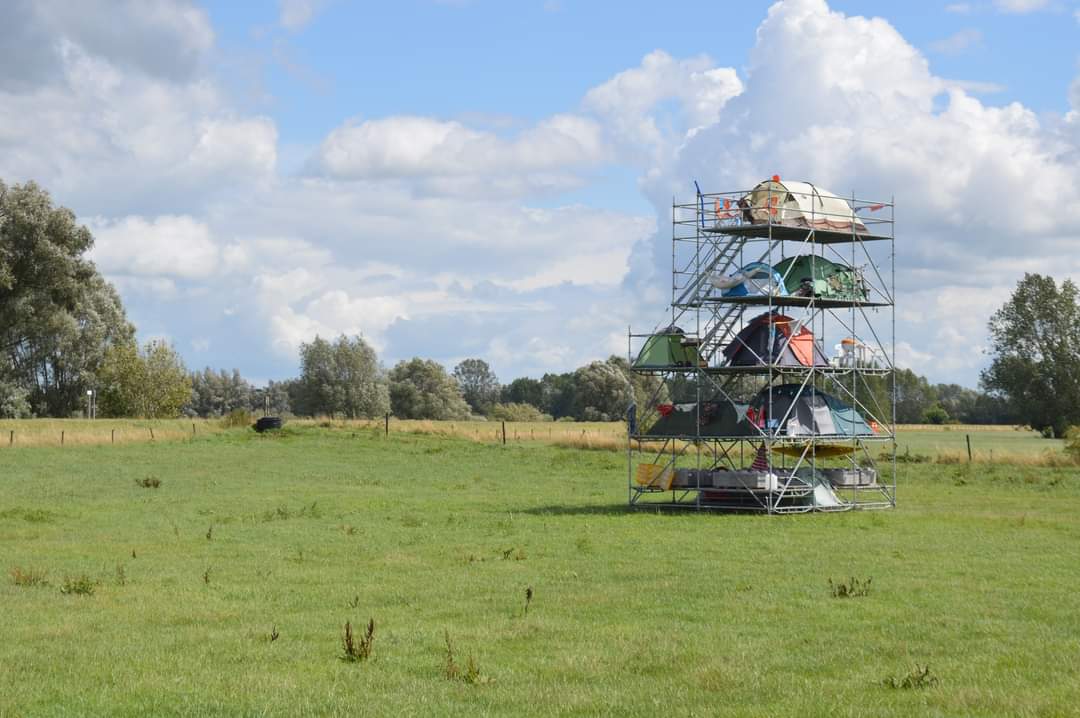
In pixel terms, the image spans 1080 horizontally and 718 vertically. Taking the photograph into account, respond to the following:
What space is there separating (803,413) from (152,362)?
8136 cm

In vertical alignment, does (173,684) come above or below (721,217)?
below

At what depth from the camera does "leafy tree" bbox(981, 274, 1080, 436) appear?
100312 millimetres

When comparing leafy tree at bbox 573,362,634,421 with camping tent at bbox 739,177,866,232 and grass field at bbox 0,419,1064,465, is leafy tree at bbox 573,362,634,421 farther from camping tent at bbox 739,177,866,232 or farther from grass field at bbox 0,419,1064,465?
camping tent at bbox 739,177,866,232

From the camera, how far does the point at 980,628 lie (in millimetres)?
15031

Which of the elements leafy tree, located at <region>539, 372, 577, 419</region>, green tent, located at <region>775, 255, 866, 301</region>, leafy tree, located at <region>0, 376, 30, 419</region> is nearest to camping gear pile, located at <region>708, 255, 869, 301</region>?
green tent, located at <region>775, 255, 866, 301</region>

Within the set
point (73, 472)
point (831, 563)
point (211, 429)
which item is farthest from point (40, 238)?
point (831, 563)

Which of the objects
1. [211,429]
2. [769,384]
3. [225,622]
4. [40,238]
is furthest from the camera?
[40,238]

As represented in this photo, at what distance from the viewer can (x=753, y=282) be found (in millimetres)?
32188

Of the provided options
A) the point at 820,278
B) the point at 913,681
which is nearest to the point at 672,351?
the point at 820,278

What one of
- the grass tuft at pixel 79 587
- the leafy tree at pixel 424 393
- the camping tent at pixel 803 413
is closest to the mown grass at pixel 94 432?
the camping tent at pixel 803 413

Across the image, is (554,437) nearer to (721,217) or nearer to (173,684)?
(721,217)

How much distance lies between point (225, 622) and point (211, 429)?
196 ft

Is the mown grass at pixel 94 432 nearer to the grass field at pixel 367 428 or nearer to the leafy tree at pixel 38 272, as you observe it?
the grass field at pixel 367 428

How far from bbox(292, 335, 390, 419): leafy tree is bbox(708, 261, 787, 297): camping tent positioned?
104988mm
